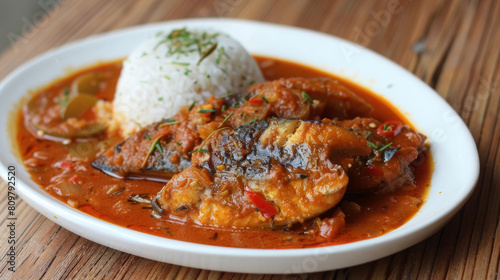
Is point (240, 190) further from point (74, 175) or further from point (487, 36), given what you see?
point (487, 36)

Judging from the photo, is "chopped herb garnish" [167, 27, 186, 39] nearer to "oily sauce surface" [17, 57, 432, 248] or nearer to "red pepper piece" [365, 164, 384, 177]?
"oily sauce surface" [17, 57, 432, 248]

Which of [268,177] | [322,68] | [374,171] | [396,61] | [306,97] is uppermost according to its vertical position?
[268,177]

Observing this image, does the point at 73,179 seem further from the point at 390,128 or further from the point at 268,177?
the point at 390,128

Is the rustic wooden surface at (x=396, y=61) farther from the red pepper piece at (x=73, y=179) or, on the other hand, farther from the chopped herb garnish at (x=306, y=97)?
the chopped herb garnish at (x=306, y=97)

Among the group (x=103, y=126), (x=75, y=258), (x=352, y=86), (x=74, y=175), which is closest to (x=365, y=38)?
(x=352, y=86)

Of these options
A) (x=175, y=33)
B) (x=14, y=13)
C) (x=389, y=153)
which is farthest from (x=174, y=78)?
(x=14, y=13)

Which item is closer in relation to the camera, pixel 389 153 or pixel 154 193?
pixel 389 153
